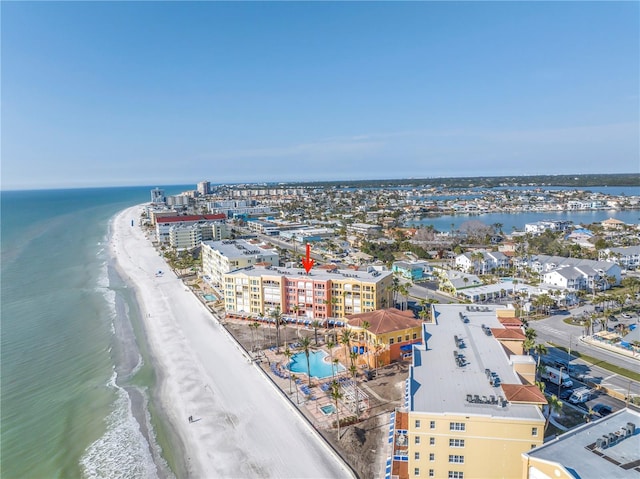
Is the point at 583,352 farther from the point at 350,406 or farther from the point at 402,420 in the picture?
the point at 350,406

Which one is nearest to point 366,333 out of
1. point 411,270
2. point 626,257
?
point 411,270

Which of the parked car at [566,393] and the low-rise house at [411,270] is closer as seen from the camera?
the parked car at [566,393]

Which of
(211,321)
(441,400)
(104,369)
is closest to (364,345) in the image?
(441,400)

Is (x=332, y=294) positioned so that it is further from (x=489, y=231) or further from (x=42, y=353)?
(x=489, y=231)

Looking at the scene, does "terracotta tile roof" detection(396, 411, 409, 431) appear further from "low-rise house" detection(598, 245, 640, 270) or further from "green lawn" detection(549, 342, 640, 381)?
"low-rise house" detection(598, 245, 640, 270)

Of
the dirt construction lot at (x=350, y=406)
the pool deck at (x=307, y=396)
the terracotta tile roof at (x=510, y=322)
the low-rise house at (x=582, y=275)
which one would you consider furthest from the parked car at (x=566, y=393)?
the low-rise house at (x=582, y=275)

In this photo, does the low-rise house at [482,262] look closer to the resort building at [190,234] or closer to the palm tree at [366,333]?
the palm tree at [366,333]
